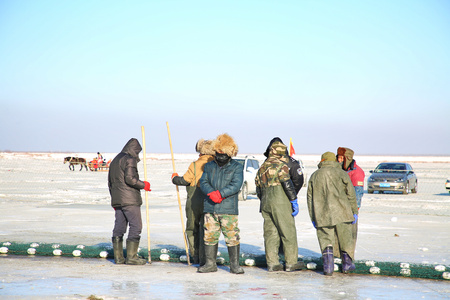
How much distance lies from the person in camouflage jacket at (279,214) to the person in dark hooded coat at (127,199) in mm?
1765

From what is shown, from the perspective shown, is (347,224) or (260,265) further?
(260,265)

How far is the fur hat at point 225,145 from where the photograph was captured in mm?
7938

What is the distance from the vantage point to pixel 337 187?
8133mm

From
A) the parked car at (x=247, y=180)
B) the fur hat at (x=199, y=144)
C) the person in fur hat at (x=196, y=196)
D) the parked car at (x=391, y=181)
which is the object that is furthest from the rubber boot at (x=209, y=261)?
the parked car at (x=391, y=181)

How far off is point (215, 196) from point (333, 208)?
1.63 meters

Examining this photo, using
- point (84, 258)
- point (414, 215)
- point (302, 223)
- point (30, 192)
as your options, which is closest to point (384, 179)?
point (414, 215)

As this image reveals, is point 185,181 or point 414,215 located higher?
point 185,181

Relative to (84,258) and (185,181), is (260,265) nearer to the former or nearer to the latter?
(185,181)

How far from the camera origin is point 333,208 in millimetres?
8062

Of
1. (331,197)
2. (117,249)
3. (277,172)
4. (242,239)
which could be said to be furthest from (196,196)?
(242,239)

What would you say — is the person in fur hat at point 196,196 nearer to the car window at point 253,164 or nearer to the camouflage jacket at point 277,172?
the camouflage jacket at point 277,172

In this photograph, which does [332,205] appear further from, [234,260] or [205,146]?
[205,146]

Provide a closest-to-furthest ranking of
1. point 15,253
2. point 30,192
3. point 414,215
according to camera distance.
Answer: point 15,253 < point 414,215 < point 30,192

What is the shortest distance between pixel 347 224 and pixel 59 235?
639cm
